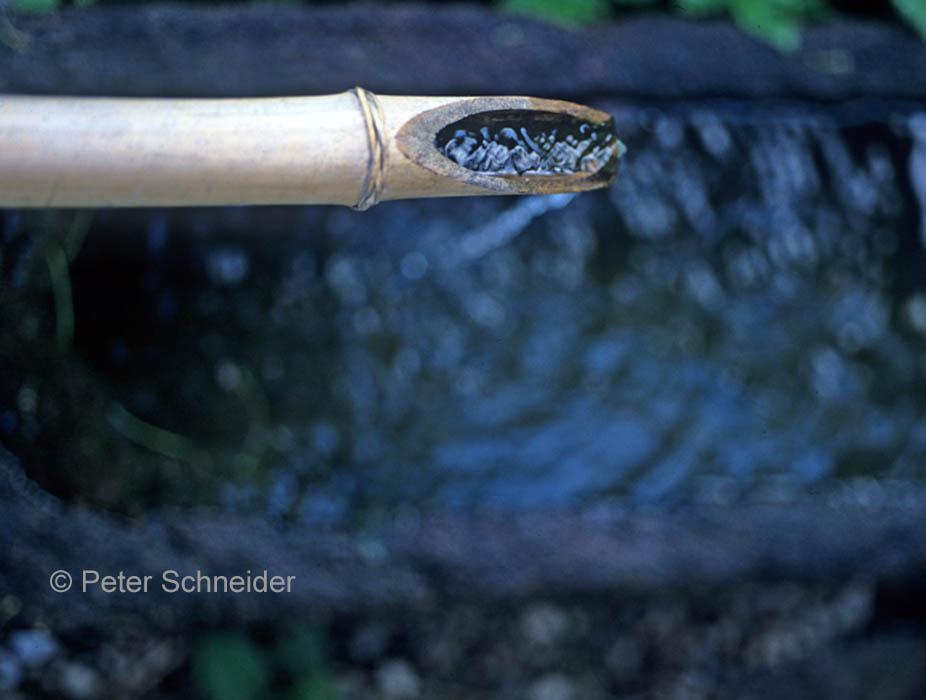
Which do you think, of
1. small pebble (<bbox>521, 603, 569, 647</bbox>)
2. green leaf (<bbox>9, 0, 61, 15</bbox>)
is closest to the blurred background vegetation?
green leaf (<bbox>9, 0, 61, 15</bbox>)

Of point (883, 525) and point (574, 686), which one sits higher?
point (883, 525)

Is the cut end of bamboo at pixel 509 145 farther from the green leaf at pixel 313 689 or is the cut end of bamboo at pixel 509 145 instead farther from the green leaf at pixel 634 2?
the green leaf at pixel 313 689

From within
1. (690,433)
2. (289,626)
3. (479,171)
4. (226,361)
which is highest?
(479,171)

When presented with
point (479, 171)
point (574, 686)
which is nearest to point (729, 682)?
point (574, 686)

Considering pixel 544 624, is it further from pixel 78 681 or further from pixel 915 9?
pixel 915 9

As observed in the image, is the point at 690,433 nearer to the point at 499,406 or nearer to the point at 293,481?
the point at 499,406

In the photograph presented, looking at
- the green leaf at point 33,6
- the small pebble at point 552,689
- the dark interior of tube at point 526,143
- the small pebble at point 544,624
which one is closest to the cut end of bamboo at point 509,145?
the dark interior of tube at point 526,143

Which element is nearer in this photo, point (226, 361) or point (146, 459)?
point (146, 459)

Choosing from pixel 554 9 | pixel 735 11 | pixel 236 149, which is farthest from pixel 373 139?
pixel 735 11
